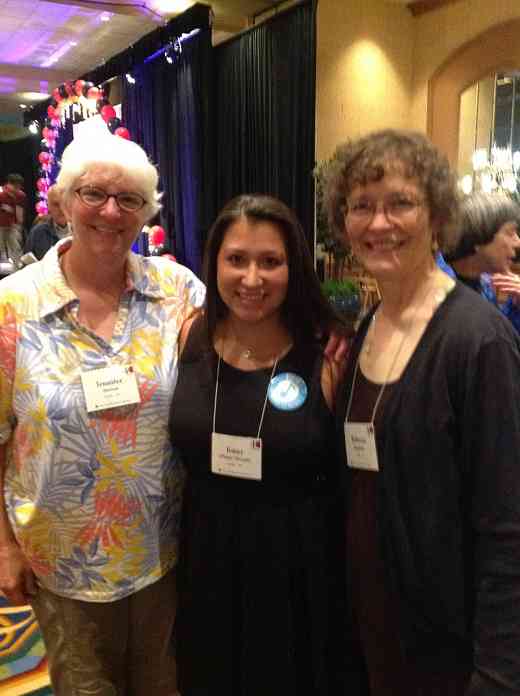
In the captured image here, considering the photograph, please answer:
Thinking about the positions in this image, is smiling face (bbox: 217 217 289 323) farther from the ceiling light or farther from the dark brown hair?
the ceiling light

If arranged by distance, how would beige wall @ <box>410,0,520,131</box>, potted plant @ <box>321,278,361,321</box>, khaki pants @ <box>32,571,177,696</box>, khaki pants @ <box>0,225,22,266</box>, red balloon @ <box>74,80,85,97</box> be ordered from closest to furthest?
1. khaki pants @ <box>32,571,177,696</box>
2. potted plant @ <box>321,278,361,321</box>
3. beige wall @ <box>410,0,520,131</box>
4. red balloon @ <box>74,80,85,97</box>
5. khaki pants @ <box>0,225,22,266</box>

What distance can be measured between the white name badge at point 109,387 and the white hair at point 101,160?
17.0 inches

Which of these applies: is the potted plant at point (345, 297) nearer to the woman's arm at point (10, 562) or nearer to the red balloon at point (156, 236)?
the red balloon at point (156, 236)

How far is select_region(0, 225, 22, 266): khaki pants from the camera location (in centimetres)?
982

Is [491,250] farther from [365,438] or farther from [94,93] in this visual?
[94,93]

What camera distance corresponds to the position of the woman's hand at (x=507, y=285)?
7.96 ft

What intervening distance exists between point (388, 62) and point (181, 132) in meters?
2.53

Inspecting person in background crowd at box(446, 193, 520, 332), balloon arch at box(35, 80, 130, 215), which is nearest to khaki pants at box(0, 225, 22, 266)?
balloon arch at box(35, 80, 130, 215)

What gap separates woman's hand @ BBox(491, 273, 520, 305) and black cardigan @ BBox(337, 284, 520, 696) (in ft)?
4.69

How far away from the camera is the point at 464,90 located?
6.57m

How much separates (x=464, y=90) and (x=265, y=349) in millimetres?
6090

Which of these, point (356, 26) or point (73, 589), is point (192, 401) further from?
point (356, 26)

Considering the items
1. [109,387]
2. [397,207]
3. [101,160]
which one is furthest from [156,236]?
[397,207]

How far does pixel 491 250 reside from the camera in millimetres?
2500
